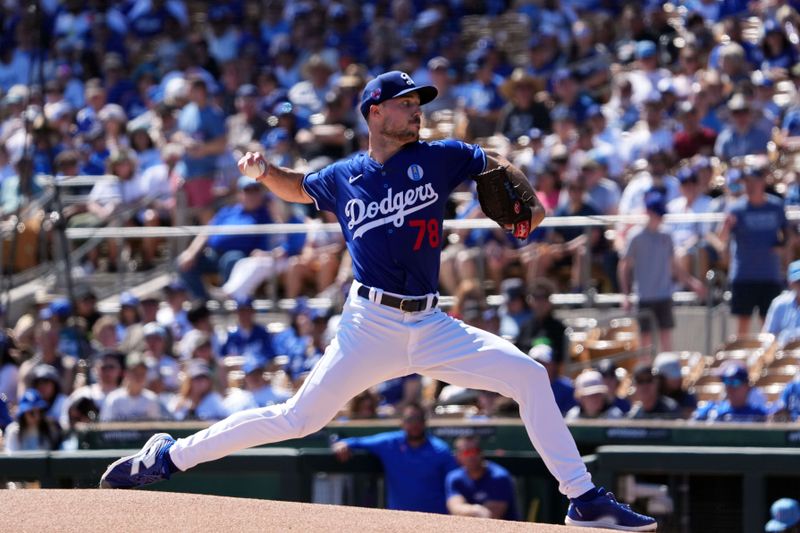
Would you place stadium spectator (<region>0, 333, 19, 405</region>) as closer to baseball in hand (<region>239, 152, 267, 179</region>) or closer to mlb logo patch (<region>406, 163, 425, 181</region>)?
baseball in hand (<region>239, 152, 267, 179</region>)

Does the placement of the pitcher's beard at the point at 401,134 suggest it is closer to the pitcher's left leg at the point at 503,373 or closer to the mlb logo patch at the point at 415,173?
the mlb logo patch at the point at 415,173

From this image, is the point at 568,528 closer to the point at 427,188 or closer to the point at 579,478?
the point at 579,478

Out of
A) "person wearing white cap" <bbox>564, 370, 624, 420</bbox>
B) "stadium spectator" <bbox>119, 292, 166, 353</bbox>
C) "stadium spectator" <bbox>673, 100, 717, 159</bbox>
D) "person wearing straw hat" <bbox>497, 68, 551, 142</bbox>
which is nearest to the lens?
"person wearing white cap" <bbox>564, 370, 624, 420</bbox>

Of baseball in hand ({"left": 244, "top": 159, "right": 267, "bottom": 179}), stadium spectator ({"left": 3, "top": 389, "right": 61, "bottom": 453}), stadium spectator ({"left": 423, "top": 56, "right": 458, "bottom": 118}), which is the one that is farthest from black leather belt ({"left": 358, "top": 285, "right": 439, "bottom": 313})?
stadium spectator ({"left": 423, "top": 56, "right": 458, "bottom": 118})

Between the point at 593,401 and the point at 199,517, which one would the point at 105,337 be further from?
the point at 199,517

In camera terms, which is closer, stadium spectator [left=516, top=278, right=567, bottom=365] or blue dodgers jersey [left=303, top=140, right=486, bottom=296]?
blue dodgers jersey [left=303, top=140, right=486, bottom=296]

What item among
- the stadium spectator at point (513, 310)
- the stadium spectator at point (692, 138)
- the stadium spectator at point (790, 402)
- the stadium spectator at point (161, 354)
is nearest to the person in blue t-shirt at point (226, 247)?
the stadium spectator at point (161, 354)
